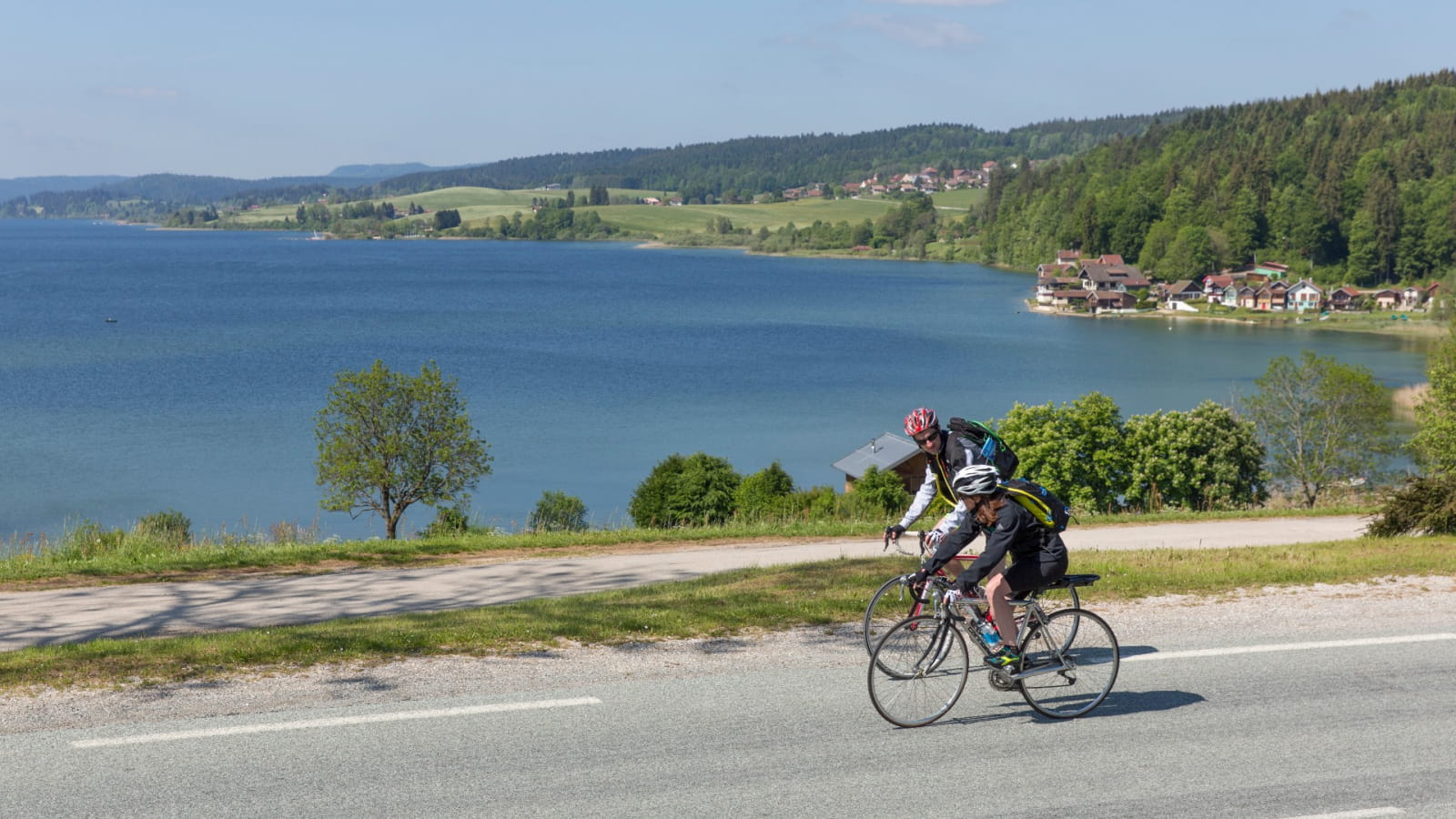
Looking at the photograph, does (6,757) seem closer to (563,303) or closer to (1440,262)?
(563,303)

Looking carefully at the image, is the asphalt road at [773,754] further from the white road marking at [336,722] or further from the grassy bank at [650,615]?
the grassy bank at [650,615]

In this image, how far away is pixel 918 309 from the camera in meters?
141

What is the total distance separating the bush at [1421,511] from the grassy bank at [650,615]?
1066 mm

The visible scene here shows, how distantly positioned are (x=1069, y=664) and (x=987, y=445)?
2012 mm

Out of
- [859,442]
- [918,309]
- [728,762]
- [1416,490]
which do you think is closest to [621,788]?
[728,762]

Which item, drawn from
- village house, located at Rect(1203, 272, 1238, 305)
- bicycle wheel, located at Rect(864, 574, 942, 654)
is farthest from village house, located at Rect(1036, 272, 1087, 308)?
bicycle wheel, located at Rect(864, 574, 942, 654)

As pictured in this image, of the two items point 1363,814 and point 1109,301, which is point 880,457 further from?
point 1109,301

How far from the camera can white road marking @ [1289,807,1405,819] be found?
7156 millimetres

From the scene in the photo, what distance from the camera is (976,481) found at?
8188mm

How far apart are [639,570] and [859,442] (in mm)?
50310

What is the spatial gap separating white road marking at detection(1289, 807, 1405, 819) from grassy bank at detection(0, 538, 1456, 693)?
16.1 feet

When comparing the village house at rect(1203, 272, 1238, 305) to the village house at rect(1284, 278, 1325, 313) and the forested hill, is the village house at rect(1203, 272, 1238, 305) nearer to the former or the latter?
the forested hill

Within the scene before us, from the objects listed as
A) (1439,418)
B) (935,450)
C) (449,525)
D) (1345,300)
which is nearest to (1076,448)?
(1439,418)

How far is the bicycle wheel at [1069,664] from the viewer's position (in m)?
8.83
